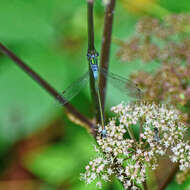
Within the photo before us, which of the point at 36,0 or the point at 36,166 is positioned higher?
the point at 36,0

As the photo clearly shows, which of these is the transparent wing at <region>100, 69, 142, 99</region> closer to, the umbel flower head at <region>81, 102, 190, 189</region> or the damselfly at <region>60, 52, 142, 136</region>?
the damselfly at <region>60, 52, 142, 136</region>

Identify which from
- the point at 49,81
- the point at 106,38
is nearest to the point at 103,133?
the point at 106,38

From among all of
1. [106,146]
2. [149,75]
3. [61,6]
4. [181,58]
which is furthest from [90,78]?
[61,6]

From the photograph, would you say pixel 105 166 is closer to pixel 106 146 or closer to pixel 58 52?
pixel 106 146

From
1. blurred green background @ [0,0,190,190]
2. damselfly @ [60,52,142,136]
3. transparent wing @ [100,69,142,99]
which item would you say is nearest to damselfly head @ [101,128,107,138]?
damselfly @ [60,52,142,136]

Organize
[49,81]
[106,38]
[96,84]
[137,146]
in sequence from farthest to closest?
[49,81] → [106,38] → [96,84] → [137,146]

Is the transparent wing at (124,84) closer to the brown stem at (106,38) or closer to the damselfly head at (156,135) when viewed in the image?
the brown stem at (106,38)

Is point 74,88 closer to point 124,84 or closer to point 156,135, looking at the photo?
point 124,84
